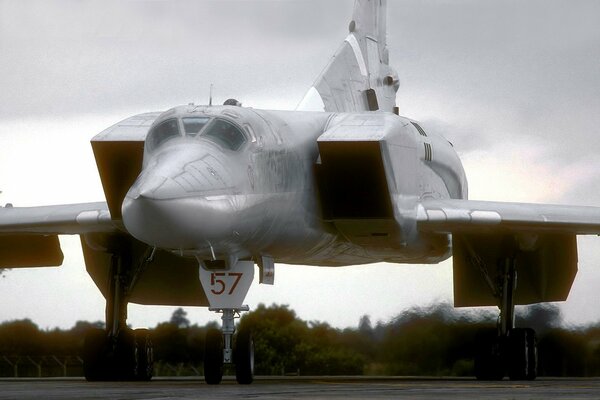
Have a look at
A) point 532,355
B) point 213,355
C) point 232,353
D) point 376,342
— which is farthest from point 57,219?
point 532,355

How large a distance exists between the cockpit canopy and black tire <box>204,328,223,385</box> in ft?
6.62

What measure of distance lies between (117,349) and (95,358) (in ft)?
1.04

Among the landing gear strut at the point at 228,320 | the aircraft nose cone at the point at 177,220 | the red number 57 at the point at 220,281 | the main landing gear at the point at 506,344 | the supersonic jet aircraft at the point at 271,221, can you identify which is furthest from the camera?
the main landing gear at the point at 506,344

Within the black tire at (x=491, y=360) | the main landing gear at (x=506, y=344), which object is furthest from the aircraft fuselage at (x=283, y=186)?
the black tire at (x=491, y=360)

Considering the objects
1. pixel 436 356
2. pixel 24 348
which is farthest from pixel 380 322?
pixel 24 348

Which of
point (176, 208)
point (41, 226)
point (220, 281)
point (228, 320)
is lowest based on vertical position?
point (228, 320)

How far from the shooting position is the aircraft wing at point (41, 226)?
17.2 m

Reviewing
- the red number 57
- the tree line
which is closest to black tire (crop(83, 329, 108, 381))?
the tree line

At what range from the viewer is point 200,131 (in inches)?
571

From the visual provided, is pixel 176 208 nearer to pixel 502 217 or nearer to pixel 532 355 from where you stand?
pixel 502 217

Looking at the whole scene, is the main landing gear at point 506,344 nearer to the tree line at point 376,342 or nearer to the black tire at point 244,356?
the tree line at point 376,342

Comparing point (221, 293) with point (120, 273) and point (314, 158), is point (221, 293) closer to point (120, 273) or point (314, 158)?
point (314, 158)

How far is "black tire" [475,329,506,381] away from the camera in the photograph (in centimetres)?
1817

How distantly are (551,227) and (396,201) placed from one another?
2.36 metres
